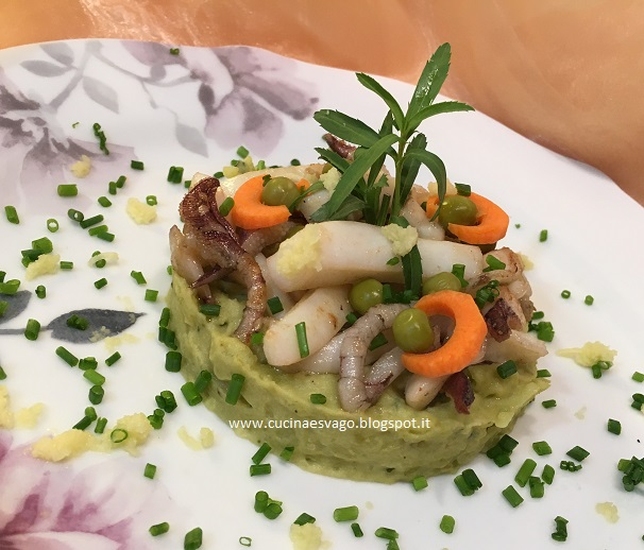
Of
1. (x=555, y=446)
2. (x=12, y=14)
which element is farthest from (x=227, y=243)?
(x=12, y=14)

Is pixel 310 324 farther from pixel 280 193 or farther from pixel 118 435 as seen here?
pixel 118 435

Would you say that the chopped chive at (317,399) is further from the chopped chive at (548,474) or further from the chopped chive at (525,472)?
the chopped chive at (548,474)

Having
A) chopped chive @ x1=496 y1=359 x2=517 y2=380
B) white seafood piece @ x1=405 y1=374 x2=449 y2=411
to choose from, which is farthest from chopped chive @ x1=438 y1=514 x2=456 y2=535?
chopped chive @ x1=496 y1=359 x2=517 y2=380

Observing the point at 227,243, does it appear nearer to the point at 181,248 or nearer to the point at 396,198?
the point at 181,248

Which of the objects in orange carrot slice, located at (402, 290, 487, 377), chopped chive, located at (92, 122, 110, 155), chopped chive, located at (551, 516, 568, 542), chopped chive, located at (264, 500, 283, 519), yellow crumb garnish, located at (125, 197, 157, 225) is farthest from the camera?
chopped chive, located at (92, 122, 110, 155)

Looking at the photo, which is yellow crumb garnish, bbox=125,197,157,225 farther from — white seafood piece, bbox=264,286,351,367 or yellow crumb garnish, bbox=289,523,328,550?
yellow crumb garnish, bbox=289,523,328,550
